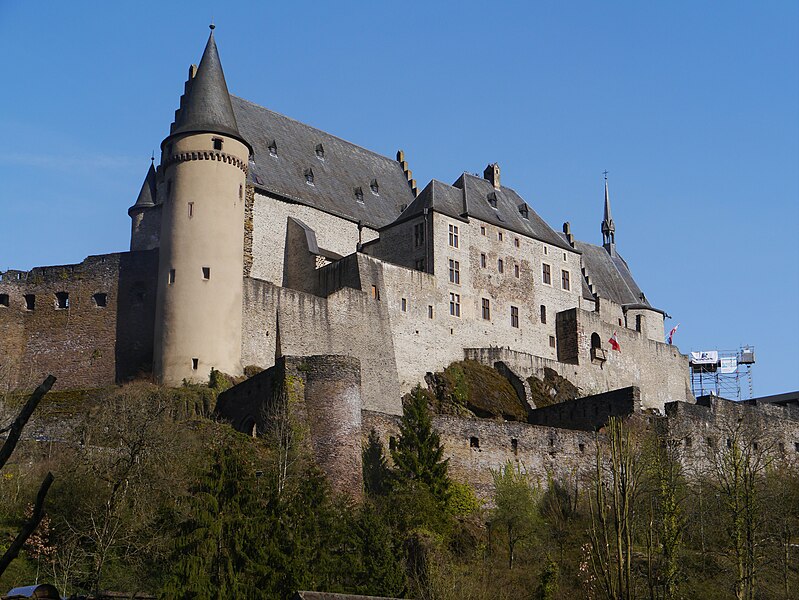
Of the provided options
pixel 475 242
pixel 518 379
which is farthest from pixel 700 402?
pixel 475 242

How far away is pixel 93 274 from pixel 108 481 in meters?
18.0

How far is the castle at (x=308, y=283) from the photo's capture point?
45688 millimetres

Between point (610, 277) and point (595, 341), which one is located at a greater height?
point (610, 277)

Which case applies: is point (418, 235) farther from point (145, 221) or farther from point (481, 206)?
point (145, 221)

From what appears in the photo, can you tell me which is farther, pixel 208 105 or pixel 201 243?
pixel 208 105

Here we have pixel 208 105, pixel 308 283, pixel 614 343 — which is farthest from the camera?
pixel 614 343

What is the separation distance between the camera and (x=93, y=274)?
155 feet

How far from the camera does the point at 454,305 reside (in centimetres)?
5509

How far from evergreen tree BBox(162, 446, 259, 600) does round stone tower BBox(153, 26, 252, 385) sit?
53.8ft

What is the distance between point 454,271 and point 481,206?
217 inches

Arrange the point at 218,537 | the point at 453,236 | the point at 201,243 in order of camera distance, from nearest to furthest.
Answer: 1. the point at 218,537
2. the point at 201,243
3. the point at 453,236

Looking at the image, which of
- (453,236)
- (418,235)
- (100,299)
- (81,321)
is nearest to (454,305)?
(453,236)

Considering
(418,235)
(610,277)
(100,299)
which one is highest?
(610,277)

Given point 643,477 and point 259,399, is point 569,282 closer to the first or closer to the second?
point 643,477
